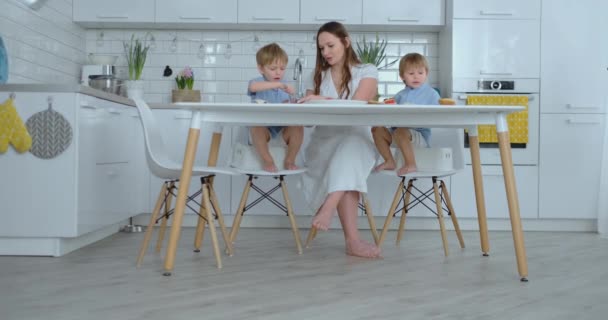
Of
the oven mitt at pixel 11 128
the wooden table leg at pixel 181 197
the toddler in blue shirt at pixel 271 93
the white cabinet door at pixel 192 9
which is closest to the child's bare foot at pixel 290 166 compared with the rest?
the toddler in blue shirt at pixel 271 93

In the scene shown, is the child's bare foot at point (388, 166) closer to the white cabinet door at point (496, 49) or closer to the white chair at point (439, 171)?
the white chair at point (439, 171)

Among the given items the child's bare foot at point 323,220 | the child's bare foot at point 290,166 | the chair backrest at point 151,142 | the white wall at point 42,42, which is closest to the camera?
the chair backrest at point 151,142

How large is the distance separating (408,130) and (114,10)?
2452 mm

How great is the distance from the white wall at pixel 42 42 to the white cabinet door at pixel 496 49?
8.67 feet

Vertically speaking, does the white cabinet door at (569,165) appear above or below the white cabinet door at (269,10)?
below

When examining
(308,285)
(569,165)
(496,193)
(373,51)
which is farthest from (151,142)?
(569,165)

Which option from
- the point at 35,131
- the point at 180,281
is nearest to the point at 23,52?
the point at 35,131

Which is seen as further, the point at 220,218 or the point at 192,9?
the point at 192,9

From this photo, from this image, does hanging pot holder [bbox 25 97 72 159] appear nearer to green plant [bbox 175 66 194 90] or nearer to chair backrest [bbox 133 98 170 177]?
chair backrest [bbox 133 98 170 177]

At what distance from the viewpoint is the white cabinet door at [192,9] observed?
4660mm

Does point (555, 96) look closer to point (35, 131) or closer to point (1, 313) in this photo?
point (35, 131)

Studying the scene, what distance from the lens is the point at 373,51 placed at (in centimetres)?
477

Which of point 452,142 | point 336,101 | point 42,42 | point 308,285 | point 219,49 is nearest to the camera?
point 308,285

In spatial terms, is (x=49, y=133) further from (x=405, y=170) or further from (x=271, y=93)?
(x=405, y=170)
